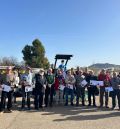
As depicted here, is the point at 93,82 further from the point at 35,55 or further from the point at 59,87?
the point at 35,55

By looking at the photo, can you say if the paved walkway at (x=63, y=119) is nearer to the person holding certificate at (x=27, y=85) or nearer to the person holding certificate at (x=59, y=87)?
the person holding certificate at (x=27, y=85)

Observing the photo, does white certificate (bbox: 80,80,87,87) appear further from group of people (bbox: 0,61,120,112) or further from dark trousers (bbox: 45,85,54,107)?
dark trousers (bbox: 45,85,54,107)

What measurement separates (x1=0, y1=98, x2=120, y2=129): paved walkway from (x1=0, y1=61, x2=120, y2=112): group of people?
91 centimetres

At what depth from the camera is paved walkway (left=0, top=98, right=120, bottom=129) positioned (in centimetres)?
1109

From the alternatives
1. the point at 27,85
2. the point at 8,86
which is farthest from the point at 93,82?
the point at 8,86

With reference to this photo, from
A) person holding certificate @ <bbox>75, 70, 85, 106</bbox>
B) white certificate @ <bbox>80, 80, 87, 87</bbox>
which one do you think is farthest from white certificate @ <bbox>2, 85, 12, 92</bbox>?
white certificate @ <bbox>80, 80, 87, 87</bbox>

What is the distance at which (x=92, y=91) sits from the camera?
55.1 feet

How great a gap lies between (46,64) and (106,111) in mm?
45441

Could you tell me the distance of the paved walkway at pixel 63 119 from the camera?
11086 millimetres

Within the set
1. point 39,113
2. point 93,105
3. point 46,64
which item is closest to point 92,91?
point 93,105

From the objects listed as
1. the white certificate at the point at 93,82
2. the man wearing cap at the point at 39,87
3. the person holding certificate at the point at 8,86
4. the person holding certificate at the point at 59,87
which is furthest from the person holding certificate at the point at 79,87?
the person holding certificate at the point at 8,86

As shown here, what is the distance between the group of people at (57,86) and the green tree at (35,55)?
140ft

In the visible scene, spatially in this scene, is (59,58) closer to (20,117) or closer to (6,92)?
(6,92)

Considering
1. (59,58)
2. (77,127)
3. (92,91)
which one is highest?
(59,58)
